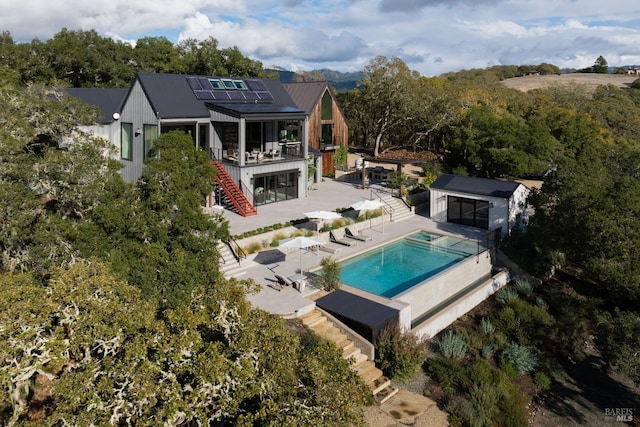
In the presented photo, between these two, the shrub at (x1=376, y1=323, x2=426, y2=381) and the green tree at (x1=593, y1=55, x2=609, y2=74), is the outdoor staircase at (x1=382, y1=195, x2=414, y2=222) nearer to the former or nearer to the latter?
the shrub at (x1=376, y1=323, x2=426, y2=381)

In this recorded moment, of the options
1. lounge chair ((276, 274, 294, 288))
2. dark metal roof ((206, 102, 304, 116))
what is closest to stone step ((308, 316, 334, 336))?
lounge chair ((276, 274, 294, 288))

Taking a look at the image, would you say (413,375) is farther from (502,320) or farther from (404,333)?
(502,320)

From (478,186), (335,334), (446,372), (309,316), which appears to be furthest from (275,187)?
(446,372)

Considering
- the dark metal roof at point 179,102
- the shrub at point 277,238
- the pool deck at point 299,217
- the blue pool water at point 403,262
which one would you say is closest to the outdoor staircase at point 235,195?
the pool deck at point 299,217

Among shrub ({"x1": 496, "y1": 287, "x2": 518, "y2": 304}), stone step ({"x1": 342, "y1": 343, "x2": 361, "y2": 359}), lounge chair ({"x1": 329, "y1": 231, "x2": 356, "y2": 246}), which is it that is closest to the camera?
stone step ({"x1": 342, "y1": 343, "x2": 361, "y2": 359})

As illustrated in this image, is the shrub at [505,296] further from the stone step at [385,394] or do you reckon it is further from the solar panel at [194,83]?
the solar panel at [194,83]
